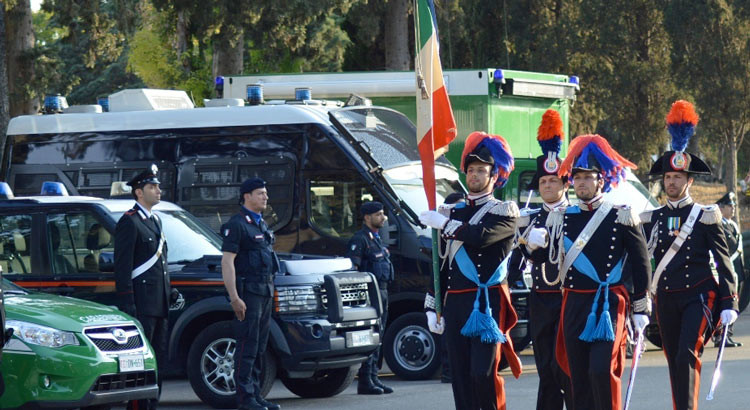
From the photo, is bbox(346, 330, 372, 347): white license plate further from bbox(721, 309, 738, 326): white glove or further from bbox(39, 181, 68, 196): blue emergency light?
bbox(39, 181, 68, 196): blue emergency light

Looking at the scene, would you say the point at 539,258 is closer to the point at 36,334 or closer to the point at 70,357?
the point at 70,357

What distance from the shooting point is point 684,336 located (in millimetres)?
9477

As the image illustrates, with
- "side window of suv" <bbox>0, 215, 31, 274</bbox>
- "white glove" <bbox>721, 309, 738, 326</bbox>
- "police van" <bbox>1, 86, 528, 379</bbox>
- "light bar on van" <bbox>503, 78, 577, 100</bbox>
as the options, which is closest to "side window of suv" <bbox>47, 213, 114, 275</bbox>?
"side window of suv" <bbox>0, 215, 31, 274</bbox>

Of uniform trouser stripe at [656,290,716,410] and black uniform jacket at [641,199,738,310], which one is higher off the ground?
black uniform jacket at [641,199,738,310]

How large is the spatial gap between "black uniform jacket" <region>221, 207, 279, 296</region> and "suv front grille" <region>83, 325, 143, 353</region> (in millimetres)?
1250

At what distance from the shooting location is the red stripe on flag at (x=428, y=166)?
→ 8.80 m

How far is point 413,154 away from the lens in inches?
586

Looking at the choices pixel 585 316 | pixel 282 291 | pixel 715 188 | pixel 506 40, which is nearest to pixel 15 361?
pixel 282 291

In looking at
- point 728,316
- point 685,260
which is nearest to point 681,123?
point 685,260

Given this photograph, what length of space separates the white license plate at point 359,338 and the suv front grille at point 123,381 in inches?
93.1

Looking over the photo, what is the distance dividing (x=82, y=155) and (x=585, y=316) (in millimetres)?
8740

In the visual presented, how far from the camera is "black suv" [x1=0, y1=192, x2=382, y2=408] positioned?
38.0 feet

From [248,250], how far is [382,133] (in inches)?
168

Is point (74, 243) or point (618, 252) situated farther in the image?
point (74, 243)
